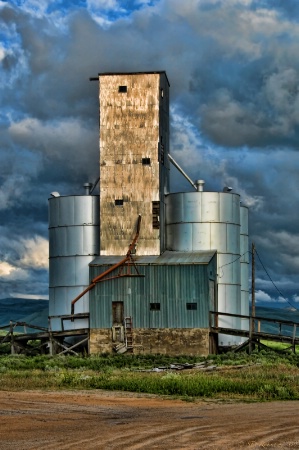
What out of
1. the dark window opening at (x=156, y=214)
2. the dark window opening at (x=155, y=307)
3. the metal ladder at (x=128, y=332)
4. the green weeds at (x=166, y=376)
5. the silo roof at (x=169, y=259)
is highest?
the dark window opening at (x=156, y=214)

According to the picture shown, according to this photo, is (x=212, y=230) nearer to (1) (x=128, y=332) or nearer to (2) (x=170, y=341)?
(2) (x=170, y=341)

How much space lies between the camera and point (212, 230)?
5472 cm

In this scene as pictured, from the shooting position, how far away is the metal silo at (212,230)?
5469 centimetres

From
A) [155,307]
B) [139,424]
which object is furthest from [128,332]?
[139,424]

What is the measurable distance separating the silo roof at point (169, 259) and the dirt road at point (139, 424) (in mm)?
22458

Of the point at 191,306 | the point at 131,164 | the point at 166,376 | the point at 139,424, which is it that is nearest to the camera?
the point at 139,424

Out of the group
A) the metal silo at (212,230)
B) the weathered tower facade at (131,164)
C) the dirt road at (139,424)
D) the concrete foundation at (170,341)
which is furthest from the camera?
Answer: the metal silo at (212,230)

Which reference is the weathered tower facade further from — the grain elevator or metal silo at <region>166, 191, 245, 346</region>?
metal silo at <region>166, 191, 245, 346</region>

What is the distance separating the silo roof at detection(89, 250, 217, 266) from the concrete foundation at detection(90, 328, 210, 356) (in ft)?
13.1

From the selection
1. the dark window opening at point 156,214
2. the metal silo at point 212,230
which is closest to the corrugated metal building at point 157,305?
the metal silo at point 212,230

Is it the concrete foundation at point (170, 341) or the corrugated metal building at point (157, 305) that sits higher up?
the corrugated metal building at point (157, 305)

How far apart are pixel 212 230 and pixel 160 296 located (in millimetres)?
5913

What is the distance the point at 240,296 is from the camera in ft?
188

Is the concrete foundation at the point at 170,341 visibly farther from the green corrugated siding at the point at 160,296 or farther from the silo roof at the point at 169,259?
the silo roof at the point at 169,259
